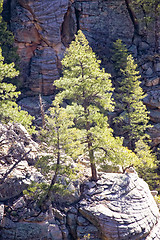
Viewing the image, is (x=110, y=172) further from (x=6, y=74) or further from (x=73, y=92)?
(x=6, y=74)

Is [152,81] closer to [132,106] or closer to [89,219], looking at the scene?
[132,106]

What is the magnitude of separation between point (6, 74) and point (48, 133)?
179 inches

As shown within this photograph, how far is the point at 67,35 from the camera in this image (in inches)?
1142

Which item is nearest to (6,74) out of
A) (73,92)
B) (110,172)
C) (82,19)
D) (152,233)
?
(73,92)

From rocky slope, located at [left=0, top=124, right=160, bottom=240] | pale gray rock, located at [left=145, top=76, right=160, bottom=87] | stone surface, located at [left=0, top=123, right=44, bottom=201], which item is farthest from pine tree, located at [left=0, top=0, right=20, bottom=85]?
pale gray rock, located at [left=145, top=76, right=160, bottom=87]

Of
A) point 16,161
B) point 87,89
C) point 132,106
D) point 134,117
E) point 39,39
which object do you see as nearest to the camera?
point 87,89

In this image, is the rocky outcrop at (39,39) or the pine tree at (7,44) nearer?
the pine tree at (7,44)

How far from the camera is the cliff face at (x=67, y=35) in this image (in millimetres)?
27094

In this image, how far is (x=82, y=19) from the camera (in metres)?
30.0

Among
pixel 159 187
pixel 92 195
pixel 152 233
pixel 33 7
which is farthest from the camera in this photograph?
pixel 33 7

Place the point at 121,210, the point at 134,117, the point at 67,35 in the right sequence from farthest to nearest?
the point at 67,35, the point at 134,117, the point at 121,210

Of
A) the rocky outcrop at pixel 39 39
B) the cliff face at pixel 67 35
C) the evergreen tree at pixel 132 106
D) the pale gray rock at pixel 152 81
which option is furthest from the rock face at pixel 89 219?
the pale gray rock at pixel 152 81

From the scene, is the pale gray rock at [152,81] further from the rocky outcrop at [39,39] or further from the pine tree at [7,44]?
the pine tree at [7,44]

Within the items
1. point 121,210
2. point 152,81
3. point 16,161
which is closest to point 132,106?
point 152,81
